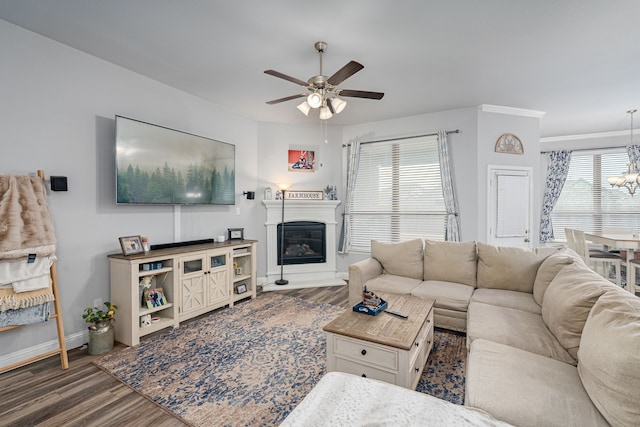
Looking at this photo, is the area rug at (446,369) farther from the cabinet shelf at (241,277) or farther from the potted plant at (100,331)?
the potted plant at (100,331)

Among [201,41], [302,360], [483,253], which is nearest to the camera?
[302,360]

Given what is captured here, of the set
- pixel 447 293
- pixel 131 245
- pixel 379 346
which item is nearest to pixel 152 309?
pixel 131 245

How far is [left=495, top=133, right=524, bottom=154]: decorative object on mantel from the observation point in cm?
454

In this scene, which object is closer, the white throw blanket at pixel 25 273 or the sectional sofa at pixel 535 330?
the sectional sofa at pixel 535 330

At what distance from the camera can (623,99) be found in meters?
4.03

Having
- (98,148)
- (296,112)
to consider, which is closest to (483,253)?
(296,112)

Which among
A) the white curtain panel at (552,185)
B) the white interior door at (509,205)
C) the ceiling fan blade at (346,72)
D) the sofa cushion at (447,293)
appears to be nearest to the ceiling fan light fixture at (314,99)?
the ceiling fan blade at (346,72)

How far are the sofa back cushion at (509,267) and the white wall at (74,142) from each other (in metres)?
3.91

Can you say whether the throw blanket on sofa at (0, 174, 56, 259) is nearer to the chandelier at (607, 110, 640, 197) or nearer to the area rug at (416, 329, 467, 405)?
the area rug at (416, 329, 467, 405)

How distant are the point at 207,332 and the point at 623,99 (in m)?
6.41

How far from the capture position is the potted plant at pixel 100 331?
2.60 meters

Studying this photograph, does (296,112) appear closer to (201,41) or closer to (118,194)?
(201,41)

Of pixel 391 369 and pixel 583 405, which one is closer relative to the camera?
pixel 583 405

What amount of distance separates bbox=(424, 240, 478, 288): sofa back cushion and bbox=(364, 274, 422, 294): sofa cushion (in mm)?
249
